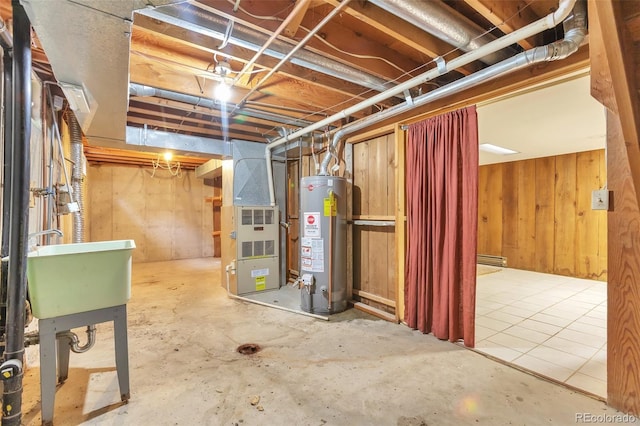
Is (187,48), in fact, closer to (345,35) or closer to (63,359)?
(345,35)

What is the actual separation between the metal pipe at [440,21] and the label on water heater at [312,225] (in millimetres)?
1985

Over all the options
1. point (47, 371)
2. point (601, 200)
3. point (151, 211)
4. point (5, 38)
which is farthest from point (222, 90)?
point (151, 211)

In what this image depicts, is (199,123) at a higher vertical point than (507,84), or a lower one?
higher

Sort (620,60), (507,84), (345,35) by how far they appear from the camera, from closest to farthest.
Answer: (620,60)
(345,35)
(507,84)

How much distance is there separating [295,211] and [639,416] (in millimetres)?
3958

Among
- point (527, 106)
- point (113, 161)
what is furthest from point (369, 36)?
point (113, 161)

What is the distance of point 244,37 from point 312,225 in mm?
1935

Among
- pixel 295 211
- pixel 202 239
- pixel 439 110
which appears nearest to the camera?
pixel 439 110

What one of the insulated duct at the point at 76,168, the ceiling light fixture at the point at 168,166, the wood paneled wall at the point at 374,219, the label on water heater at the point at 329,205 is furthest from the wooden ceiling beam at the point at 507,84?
the ceiling light fixture at the point at 168,166

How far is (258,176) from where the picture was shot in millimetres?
4387

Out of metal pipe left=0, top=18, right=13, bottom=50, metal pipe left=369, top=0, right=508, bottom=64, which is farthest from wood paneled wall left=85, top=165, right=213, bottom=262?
metal pipe left=369, top=0, right=508, bottom=64

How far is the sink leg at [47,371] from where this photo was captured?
149cm

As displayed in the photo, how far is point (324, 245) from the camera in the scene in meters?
3.17

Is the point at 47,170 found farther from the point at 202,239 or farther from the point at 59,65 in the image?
the point at 202,239
